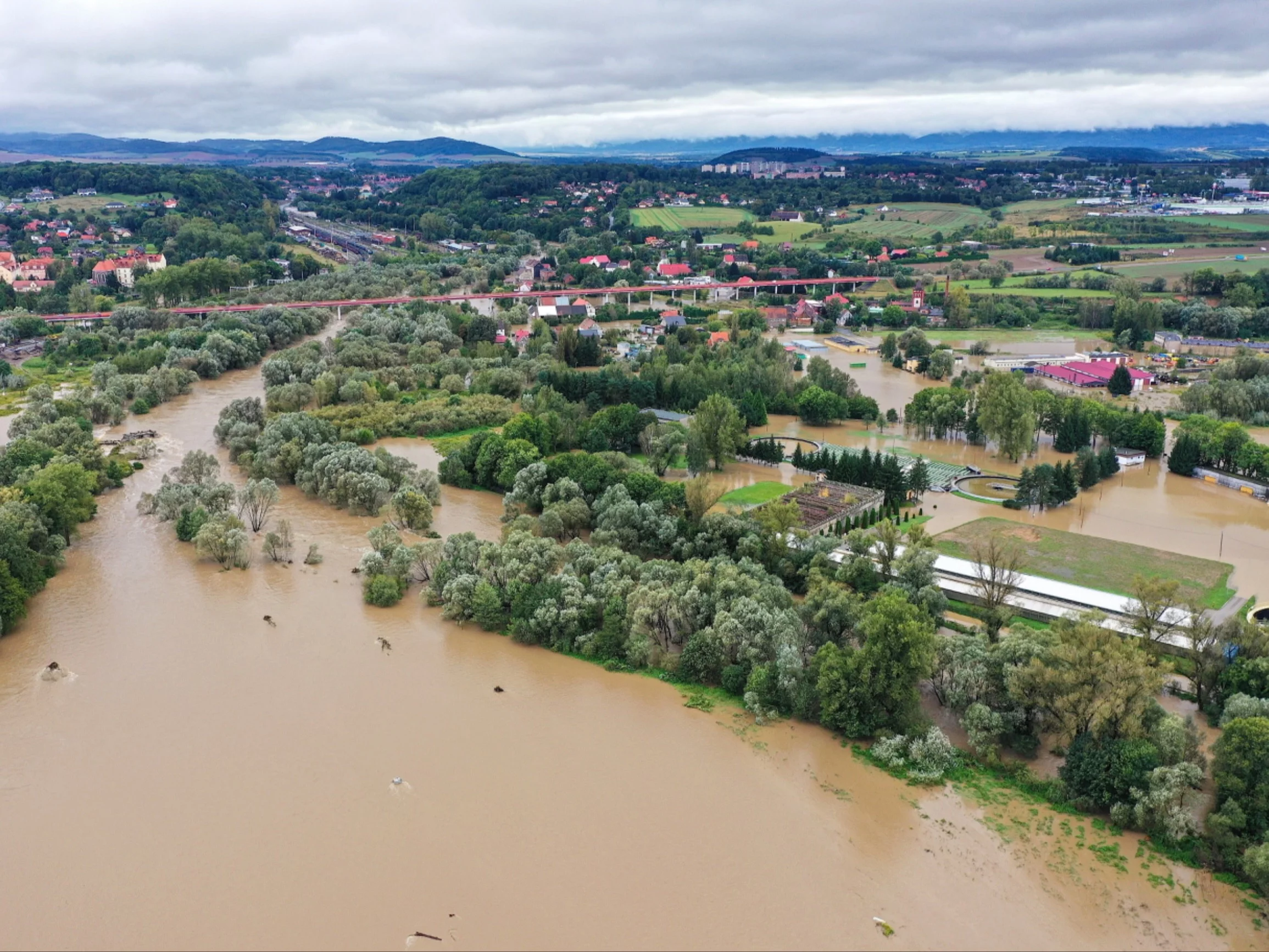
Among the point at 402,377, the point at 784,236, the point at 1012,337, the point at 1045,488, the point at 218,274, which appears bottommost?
the point at 1012,337

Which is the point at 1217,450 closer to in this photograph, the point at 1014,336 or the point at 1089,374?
the point at 1089,374

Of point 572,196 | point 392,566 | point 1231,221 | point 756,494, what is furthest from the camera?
point 572,196

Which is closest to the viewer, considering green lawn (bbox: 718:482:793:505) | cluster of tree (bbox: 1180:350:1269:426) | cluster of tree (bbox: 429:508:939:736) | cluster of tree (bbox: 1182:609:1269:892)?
cluster of tree (bbox: 1182:609:1269:892)

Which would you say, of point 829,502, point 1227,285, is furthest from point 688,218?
point 829,502

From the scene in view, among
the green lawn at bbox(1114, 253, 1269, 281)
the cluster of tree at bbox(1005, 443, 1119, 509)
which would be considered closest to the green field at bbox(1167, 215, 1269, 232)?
the green lawn at bbox(1114, 253, 1269, 281)

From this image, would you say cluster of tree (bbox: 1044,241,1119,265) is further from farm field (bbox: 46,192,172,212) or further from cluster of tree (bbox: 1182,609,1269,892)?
farm field (bbox: 46,192,172,212)
